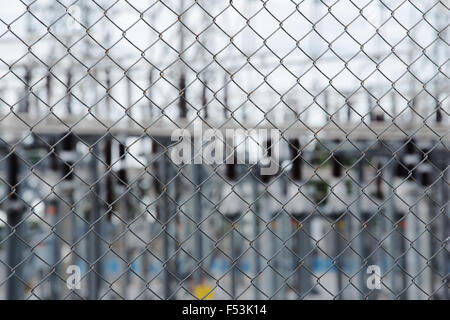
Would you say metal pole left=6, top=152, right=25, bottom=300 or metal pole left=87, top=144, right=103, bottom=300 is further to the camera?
metal pole left=87, top=144, right=103, bottom=300

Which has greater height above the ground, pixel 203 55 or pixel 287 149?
pixel 203 55

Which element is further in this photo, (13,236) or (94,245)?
(94,245)

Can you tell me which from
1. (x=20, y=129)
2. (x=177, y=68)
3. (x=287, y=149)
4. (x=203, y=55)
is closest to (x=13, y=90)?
(x=20, y=129)

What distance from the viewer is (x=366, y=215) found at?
7695 mm

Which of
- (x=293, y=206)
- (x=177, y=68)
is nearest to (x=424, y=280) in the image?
(x=293, y=206)

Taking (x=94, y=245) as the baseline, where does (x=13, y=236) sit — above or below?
below

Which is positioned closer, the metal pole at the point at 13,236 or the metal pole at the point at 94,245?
the metal pole at the point at 13,236
